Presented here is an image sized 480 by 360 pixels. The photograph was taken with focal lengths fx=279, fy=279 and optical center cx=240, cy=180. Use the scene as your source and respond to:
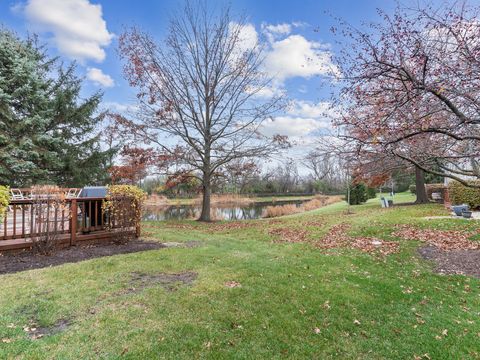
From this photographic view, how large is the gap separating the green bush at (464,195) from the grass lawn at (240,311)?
29.4ft

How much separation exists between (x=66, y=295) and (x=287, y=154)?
34.9 feet

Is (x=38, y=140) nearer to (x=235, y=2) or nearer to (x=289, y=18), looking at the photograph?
(x=235, y=2)

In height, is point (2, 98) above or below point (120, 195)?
above

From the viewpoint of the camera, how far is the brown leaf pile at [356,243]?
6.46 m

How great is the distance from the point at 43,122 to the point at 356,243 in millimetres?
14407

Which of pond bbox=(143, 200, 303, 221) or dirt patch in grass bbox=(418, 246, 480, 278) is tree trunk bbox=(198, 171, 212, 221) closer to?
pond bbox=(143, 200, 303, 221)

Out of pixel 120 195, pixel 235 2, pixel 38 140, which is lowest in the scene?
pixel 120 195

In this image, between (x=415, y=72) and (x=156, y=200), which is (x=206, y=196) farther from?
(x=156, y=200)

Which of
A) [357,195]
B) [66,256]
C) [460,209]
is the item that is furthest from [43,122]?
[357,195]

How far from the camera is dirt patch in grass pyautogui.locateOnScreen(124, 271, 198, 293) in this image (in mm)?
3871

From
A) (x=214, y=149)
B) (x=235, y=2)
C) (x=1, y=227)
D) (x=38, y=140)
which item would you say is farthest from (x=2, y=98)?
(x=235, y=2)

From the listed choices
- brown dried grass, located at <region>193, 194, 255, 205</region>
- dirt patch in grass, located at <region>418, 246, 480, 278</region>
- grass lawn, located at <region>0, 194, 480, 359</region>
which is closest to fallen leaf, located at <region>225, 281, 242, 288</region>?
grass lawn, located at <region>0, 194, 480, 359</region>

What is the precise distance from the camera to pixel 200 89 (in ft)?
41.5

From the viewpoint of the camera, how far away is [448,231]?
25.0ft
